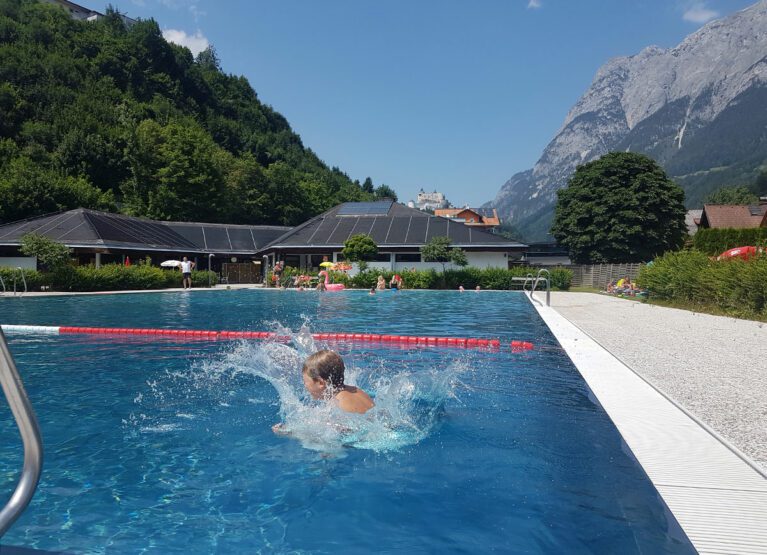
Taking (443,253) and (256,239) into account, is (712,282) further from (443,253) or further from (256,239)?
(256,239)

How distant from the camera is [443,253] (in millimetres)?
39219

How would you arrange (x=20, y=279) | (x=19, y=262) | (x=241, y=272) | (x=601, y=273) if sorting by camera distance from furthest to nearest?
(x=241, y=272) < (x=601, y=273) < (x=19, y=262) < (x=20, y=279)

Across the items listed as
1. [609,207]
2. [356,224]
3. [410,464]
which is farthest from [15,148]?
[410,464]

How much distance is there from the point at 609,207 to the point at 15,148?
6500cm

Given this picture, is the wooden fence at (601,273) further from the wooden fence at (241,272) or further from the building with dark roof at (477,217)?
the building with dark roof at (477,217)

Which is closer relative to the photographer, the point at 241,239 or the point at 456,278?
the point at 456,278

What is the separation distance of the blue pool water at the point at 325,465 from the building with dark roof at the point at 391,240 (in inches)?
→ 1246

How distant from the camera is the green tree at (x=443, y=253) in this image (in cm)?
3891

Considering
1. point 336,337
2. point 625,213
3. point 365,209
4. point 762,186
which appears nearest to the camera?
point 336,337

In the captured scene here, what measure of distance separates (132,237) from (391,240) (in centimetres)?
1911

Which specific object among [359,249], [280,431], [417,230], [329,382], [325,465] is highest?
[417,230]

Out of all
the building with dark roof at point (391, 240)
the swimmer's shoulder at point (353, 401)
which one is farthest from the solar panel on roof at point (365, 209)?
the swimmer's shoulder at point (353, 401)

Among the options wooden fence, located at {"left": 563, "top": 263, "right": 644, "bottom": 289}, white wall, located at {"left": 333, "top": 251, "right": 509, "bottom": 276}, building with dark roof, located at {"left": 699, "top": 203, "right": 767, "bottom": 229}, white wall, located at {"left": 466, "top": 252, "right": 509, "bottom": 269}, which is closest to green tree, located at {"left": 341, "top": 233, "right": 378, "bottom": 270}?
white wall, located at {"left": 333, "top": 251, "right": 509, "bottom": 276}

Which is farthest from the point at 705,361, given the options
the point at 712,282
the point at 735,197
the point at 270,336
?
the point at 735,197
